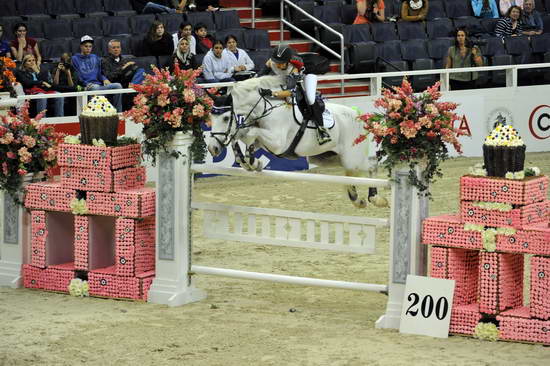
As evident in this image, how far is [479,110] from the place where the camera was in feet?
66.3

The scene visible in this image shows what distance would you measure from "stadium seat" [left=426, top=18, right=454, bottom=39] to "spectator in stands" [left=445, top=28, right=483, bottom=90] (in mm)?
2012

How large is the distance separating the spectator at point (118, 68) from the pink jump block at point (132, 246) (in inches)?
255

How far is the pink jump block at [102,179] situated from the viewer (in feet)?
38.2

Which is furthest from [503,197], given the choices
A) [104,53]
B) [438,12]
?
[438,12]

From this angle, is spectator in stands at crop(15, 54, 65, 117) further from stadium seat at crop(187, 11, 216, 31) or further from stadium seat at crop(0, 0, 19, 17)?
stadium seat at crop(187, 11, 216, 31)

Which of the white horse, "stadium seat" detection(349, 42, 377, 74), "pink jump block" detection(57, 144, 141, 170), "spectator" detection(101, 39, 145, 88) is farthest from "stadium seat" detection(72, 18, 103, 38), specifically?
"pink jump block" detection(57, 144, 141, 170)

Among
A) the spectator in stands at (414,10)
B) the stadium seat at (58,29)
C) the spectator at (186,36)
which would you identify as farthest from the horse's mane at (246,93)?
the spectator in stands at (414,10)

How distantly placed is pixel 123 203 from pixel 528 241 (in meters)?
3.76

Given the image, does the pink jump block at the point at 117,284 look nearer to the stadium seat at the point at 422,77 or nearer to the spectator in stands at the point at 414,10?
the stadium seat at the point at 422,77

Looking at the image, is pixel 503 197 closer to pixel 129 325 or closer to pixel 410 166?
pixel 410 166

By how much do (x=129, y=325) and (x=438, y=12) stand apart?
47.3ft

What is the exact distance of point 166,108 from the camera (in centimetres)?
1142

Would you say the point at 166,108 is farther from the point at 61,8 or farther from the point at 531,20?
the point at 531,20

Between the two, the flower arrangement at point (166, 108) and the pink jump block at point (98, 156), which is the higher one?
the flower arrangement at point (166, 108)
